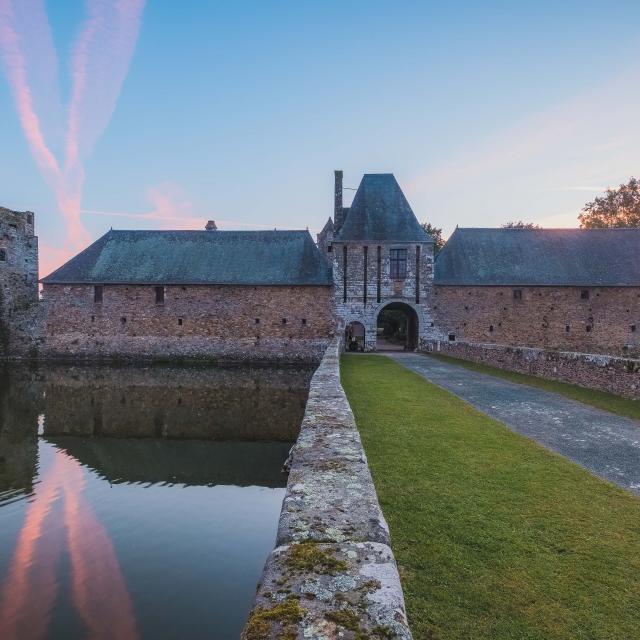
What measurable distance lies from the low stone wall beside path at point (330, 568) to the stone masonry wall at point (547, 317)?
2333 cm

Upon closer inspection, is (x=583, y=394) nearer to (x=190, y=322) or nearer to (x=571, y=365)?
(x=571, y=365)

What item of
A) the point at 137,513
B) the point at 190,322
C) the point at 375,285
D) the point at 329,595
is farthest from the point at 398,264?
the point at 329,595

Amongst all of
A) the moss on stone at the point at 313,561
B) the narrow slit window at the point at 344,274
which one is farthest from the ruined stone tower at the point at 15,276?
the moss on stone at the point at 313,561

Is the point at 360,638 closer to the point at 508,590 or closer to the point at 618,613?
the point at 508,590

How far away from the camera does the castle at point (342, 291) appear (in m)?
25.1

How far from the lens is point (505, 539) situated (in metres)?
3.59

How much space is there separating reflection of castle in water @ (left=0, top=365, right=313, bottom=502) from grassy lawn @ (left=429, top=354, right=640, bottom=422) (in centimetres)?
650

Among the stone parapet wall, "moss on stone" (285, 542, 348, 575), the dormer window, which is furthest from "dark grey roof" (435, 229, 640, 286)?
"moss on stone" (285, 542, 348, 575)

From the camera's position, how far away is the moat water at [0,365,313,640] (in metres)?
4.31

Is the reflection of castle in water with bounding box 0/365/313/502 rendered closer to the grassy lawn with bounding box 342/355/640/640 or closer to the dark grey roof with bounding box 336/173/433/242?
the grassy lawn with bounding box 342/355/640/640

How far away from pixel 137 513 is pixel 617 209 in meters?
44.3

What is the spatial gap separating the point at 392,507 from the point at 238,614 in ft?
5.90

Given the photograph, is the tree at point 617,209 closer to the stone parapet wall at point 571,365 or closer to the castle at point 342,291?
the castle at point 342,291

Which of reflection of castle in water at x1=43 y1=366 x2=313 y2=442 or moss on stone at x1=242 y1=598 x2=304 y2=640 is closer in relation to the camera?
moss on stone at x1=242 y1=598 x2=304 y2=640
